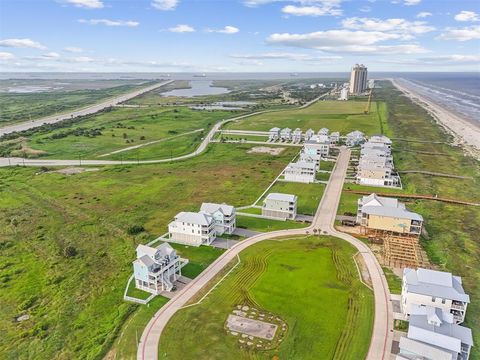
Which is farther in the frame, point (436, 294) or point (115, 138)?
point (115, 138)

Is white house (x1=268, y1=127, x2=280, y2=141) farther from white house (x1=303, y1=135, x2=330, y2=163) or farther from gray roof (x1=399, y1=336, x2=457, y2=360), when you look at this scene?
gray roof (x1=399, y1=336, x2=457, y2=360)

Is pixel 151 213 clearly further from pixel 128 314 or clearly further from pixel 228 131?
pixel 228 131

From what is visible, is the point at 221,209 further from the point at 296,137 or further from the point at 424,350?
the point at 296,137

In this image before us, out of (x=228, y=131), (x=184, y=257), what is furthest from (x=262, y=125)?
(x=184, y=257)

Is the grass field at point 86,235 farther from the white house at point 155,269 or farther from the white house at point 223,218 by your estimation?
the white house at point 223,218

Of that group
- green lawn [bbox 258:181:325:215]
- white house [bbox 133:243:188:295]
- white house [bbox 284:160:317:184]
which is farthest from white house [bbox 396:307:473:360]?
white house [bbox 284:160:317:184]

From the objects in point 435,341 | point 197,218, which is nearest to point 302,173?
point 197,218
